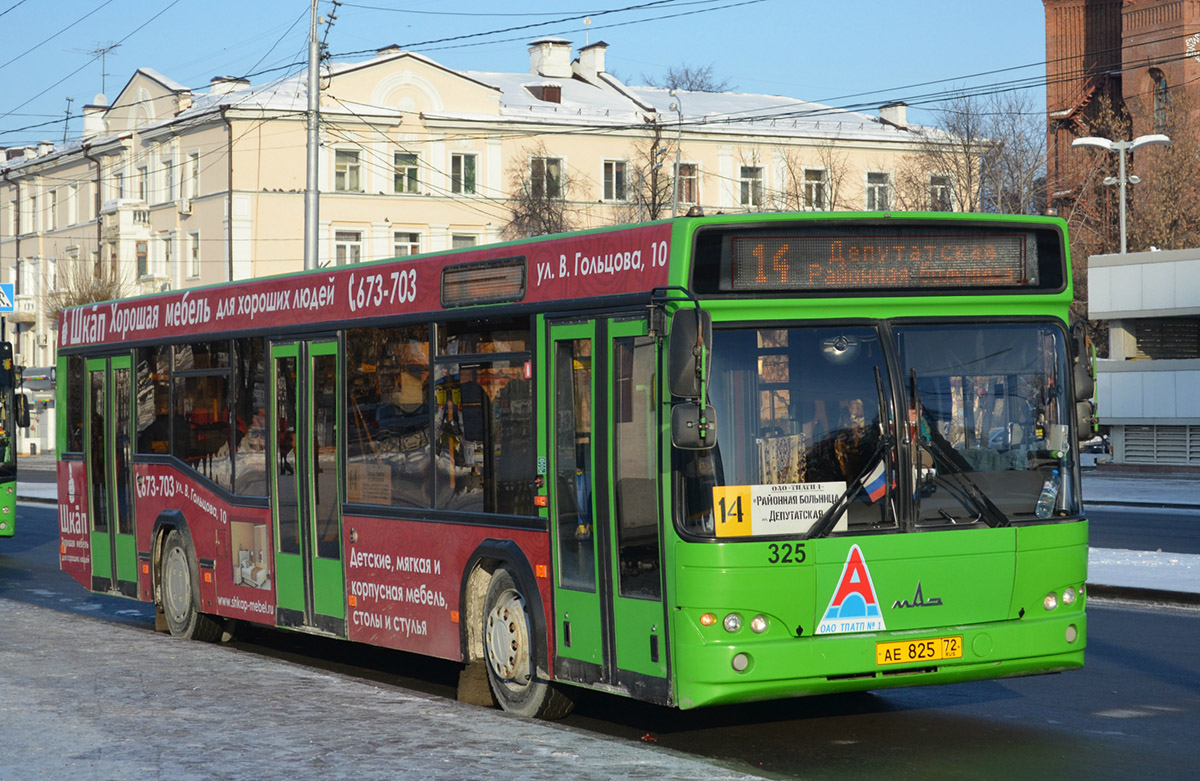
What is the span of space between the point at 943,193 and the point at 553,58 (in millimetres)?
23058

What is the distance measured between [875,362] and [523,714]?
2966 mm

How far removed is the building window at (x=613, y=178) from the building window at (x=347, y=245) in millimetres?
10570

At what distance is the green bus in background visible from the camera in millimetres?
22812

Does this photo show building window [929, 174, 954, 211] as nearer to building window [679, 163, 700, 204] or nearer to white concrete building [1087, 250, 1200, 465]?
white concrete building [1087, 250, 1200, 465]

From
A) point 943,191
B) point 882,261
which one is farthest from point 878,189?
point 882,261

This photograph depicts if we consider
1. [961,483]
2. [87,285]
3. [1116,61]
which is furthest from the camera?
[1116,61]

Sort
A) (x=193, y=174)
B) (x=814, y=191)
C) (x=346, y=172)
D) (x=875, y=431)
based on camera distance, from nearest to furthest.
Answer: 1. (x=875, y=431)
2. (x=346, y=172)
3. (x=193, y=174)
4. (x=814, y=191)

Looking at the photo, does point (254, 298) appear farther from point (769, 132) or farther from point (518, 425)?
point (769, 132)

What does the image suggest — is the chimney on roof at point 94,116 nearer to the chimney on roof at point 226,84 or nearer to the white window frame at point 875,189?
the chimney on roof at point 226,84

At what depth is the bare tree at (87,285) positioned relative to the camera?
64.4 metres

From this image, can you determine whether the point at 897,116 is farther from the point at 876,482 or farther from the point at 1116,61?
the point at 876,482

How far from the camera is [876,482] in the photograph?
816 cm

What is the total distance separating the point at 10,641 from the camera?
12242 mm

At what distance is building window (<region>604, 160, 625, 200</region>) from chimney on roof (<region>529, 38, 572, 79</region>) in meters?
7.65
